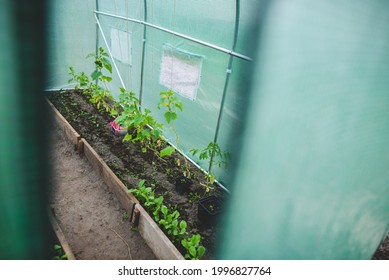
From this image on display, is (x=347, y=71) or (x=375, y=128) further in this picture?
(x=375, y=128)

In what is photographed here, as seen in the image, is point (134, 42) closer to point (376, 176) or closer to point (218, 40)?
point (218, 40)

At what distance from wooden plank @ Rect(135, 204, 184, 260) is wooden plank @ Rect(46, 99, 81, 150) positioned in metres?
1.93

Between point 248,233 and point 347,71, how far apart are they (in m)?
0.84

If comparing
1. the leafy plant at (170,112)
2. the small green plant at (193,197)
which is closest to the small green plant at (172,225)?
the small green plant at (193,197)

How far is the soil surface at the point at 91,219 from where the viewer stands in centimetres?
266

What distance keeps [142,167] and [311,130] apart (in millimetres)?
3189

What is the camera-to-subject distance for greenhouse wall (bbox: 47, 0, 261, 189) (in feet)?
10.3

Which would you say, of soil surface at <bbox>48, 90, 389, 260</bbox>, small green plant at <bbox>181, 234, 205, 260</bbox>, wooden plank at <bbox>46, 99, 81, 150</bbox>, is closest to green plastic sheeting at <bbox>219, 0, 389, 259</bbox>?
small green plant at <bbox>181, 234, 205, 260</bbox>

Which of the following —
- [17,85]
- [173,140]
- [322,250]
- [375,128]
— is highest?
[17,85]

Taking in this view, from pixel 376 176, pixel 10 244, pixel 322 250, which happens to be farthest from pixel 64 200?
pixel 376 176

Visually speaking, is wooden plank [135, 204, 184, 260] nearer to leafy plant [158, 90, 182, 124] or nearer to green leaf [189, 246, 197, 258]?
green leaf [189, 246, 197, 258]

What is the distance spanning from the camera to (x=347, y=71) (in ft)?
2.89

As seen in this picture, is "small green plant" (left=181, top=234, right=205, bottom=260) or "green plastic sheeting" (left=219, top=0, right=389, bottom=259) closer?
"green plastic sheeting" (left=219, top=0, right=389, bottom=259)

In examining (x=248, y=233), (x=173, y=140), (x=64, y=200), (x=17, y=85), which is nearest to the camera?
(x=17, y=85)
